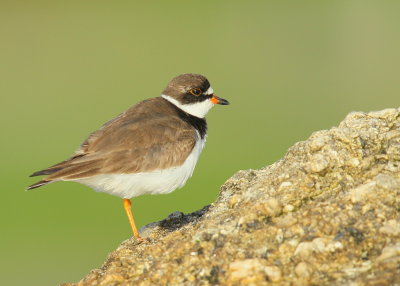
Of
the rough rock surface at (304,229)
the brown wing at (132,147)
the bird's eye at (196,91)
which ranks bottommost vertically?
the rough rock surface at (304,229)

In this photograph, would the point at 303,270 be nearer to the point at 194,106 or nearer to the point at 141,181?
the point at 141,181

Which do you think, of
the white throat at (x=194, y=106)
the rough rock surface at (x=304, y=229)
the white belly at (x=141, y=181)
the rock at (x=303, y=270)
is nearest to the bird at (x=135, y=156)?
the white belly at (x=141, y=181)

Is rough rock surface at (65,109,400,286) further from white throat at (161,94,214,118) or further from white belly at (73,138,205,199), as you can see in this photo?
white throat at (161,94,214,118)

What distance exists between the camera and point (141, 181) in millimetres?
9953

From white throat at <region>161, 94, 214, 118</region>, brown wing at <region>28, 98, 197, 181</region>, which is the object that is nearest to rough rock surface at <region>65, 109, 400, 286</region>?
brown wing at <region>28, 98, 197, 181</region>

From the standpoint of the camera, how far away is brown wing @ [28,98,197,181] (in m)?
9.61

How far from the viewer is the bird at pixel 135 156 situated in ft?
31.6

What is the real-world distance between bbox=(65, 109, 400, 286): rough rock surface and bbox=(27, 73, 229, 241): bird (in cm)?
119

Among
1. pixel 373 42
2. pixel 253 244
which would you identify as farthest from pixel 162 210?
pixel 373 42

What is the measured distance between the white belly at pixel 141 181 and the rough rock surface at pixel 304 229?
3.78 ft

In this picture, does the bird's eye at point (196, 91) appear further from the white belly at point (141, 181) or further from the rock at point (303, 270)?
the rock at point (303, 270)

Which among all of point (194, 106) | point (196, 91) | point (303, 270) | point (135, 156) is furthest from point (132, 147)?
point (303, 270)

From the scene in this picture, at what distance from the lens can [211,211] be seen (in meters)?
8.62

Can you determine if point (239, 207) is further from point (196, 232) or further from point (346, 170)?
point (346, 170)
